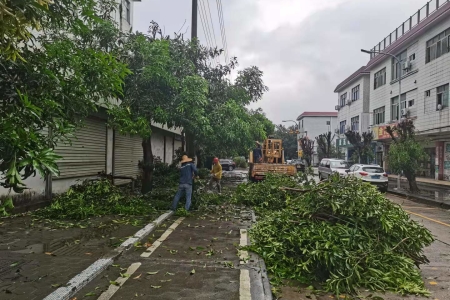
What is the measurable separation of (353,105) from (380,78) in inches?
312

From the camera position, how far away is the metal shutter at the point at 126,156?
53.3 feet

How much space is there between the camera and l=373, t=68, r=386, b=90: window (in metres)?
34.4

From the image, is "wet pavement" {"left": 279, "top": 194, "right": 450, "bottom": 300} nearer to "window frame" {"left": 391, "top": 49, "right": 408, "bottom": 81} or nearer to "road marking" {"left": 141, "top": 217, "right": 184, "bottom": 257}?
"road marking" {"left": 141, "top": 217, "right": 184, "bottom": 257}

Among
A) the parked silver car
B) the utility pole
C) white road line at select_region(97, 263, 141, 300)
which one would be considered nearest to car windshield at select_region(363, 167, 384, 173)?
the parked silver car

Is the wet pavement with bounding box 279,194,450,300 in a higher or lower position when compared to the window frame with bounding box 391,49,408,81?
lower

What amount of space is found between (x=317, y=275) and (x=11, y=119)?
14.2ft

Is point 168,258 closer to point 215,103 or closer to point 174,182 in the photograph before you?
point 215,103

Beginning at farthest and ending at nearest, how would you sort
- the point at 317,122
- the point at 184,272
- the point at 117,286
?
1. the point at 317,122
2. the point at 184,272
3. the point at 117,286

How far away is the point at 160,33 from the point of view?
1313cm

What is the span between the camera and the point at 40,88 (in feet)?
14.1

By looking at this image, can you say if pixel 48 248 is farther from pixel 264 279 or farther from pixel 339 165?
pixel 339 165

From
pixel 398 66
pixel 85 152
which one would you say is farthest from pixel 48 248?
pixel 398 66

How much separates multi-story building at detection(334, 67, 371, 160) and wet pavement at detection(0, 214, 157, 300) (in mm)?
34868

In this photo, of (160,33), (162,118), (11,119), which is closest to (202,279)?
(11,119)
